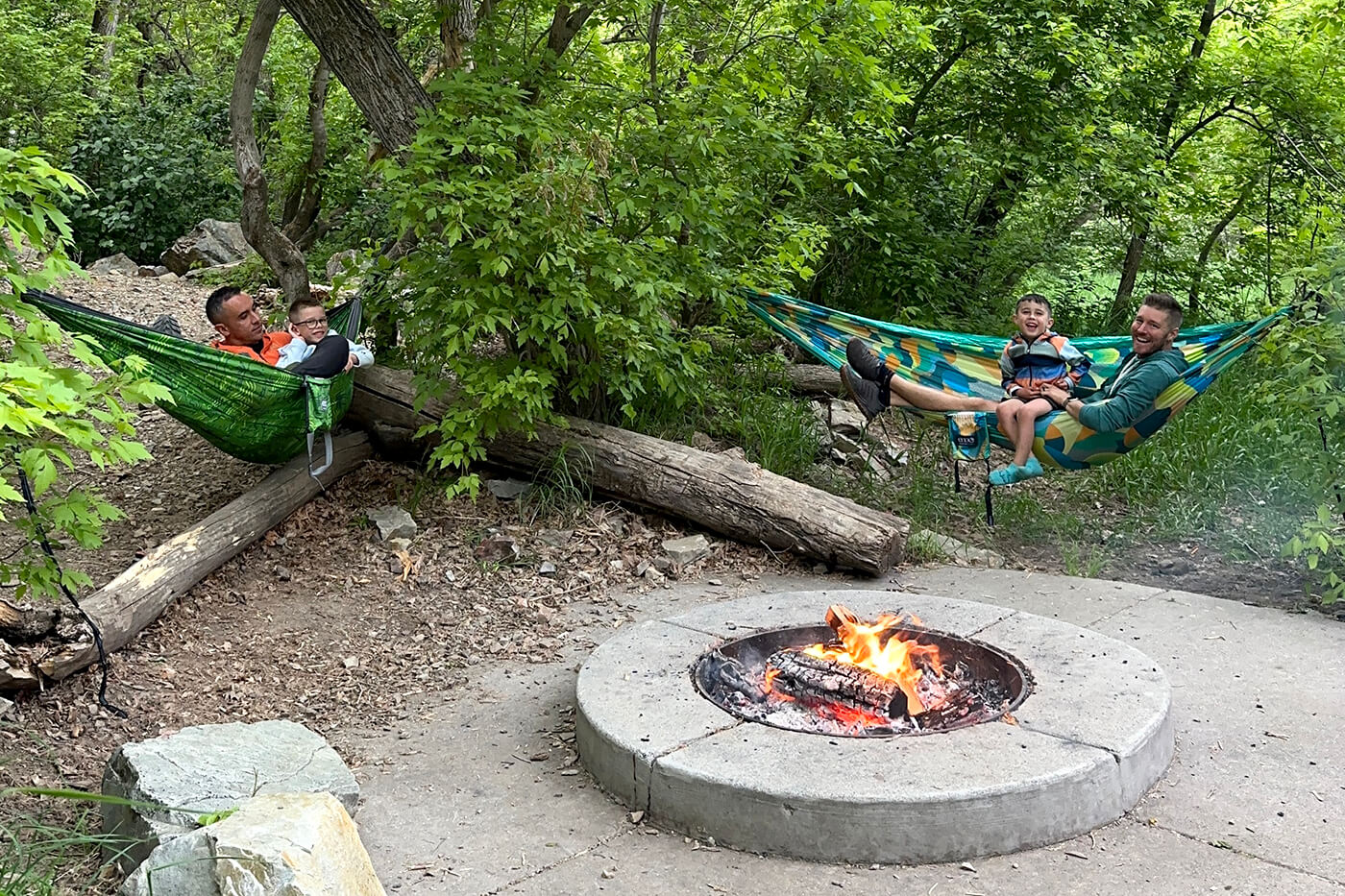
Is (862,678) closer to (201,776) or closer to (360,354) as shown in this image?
(201,776)

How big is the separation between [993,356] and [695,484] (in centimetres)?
144

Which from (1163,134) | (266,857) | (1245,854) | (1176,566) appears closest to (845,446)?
(1176,566)

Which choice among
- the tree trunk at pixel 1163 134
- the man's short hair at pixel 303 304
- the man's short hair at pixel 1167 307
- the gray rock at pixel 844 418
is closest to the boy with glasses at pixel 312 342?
the man's short hair at pixel 303 304

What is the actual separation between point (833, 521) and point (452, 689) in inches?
67.6

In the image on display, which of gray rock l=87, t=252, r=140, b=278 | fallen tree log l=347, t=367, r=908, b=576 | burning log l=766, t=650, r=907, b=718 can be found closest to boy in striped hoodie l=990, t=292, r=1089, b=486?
fallen tree log l=347, t=367, r=908, b=576

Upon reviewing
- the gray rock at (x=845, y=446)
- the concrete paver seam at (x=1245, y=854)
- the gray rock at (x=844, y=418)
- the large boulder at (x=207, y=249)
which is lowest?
the large boulder at (x=207, y=249)

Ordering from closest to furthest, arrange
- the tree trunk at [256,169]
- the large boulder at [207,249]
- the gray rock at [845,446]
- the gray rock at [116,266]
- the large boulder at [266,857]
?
1. the large boulder at [266,857]
2. the tree trunk at [256,169]
3. the gray rock at [845,446]
4. the gray rock at [116,266]
5. the large boulder at [207,249]

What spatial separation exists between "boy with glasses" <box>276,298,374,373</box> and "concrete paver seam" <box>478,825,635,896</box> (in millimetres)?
2660

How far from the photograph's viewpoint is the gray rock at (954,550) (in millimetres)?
4980

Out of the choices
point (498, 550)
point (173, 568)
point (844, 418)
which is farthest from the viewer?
point (844, 418)

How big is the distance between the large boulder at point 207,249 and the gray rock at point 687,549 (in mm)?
6008

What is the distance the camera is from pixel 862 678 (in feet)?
10.5

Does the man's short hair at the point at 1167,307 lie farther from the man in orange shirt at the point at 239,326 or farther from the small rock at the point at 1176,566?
the man in orange shirt at the point at 239,326

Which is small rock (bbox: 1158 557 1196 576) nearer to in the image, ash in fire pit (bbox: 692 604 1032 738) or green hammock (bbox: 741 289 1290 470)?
green hammock (bbox: 741 289 1290 470)
